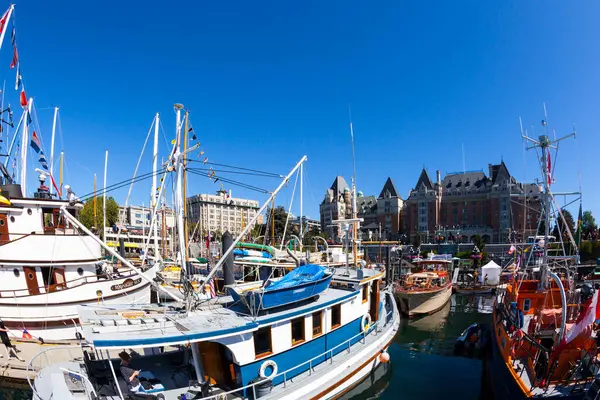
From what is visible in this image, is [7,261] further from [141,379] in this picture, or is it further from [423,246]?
[423,246]

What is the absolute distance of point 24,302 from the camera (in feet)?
50.2

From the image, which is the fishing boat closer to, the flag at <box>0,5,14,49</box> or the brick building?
the flag at <box>0,5,14,49</box>

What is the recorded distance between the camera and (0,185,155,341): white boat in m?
Result: 15.2

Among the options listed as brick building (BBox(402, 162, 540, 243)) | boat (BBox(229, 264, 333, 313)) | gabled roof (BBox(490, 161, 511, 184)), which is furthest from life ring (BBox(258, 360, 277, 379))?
gabled roof (BBox(490, 161, 511, 184))

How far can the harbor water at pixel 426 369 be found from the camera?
46.5 ft

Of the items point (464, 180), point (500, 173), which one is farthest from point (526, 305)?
point (464, 180)

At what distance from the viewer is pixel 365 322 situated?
→ 49.2 feet

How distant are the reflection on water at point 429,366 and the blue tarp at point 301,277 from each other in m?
A: 5.56

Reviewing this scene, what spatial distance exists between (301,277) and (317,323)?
1.78 meters

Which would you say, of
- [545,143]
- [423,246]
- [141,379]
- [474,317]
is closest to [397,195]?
[423,246]

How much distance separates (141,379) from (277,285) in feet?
15.6

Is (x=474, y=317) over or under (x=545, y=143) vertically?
under

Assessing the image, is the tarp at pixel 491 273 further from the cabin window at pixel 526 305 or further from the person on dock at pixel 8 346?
the person on dock at pixel 8 346

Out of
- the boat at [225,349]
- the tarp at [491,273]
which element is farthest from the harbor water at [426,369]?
the tarp at [491,273]
